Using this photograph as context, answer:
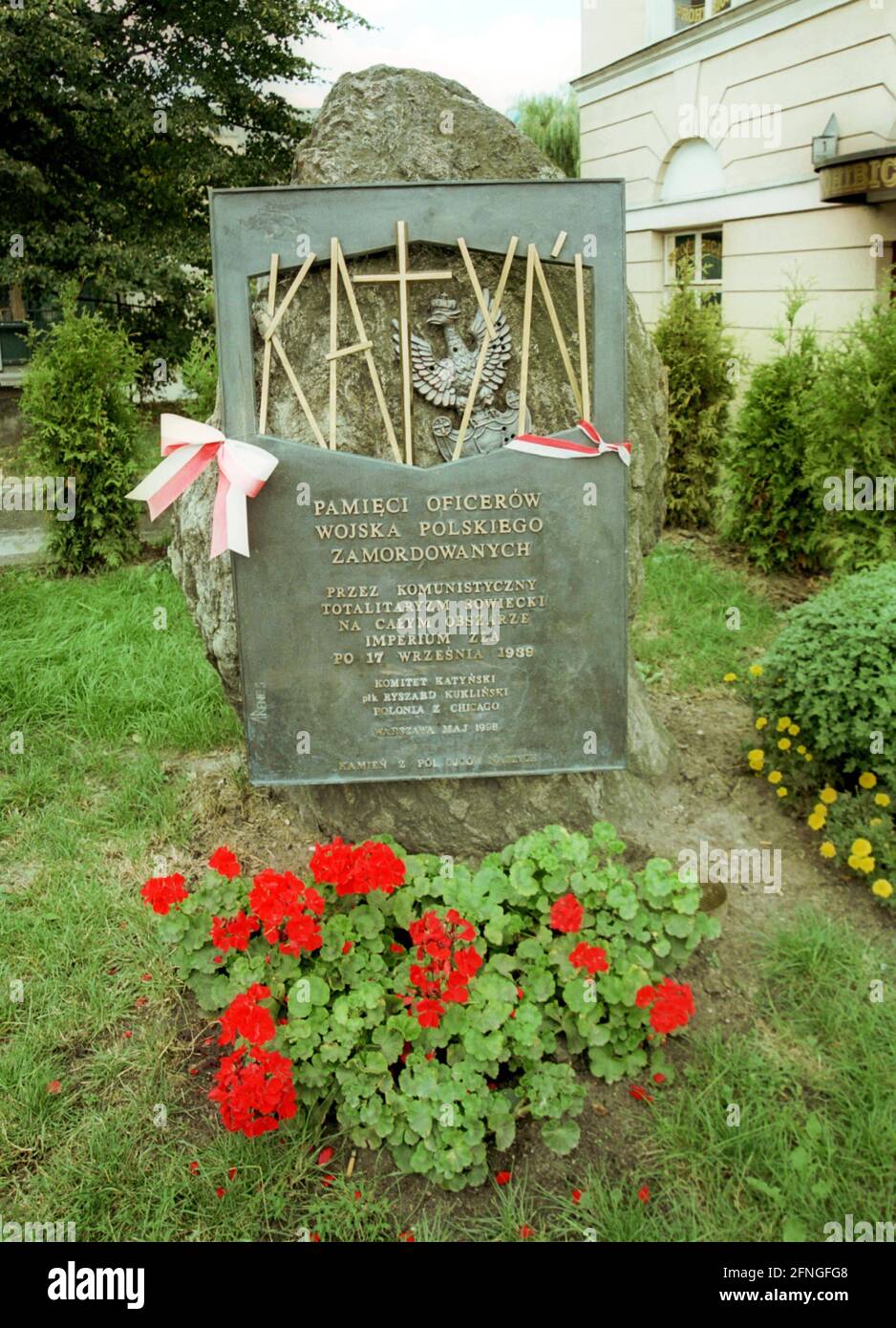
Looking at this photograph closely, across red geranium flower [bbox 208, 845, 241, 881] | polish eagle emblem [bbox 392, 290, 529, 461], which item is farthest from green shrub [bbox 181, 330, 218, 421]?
red geranium flower [bbox 208, 845, 241, 881]

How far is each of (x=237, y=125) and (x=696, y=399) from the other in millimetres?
8973

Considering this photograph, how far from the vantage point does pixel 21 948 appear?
3490mm

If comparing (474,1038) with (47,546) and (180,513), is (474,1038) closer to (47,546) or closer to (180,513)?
(180,513)

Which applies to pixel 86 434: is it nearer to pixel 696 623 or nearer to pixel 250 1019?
pixel 696 623

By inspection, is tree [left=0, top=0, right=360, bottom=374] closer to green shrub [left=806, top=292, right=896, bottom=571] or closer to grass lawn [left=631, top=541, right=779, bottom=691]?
grass lawn [left=631, top=541, right=779, bottom=691]

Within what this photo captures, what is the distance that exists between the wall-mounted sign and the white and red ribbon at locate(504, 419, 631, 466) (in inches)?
209

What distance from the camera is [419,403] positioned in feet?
11.0

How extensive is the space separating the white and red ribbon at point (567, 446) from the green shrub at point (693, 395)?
5.31 metres

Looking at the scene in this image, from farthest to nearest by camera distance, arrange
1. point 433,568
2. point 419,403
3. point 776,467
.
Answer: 1. point 776,467
2. point 419,403
3. point 433,568

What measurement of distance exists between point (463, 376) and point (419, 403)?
0.52ft

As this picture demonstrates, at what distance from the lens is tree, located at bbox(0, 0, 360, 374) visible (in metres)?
12.2

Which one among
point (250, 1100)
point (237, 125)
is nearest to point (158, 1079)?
point (250, 1100)

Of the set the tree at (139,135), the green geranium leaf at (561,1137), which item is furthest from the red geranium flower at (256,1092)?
the tree at (139,135)

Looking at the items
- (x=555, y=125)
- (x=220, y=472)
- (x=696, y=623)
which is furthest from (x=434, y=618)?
(x=555, y=125)
